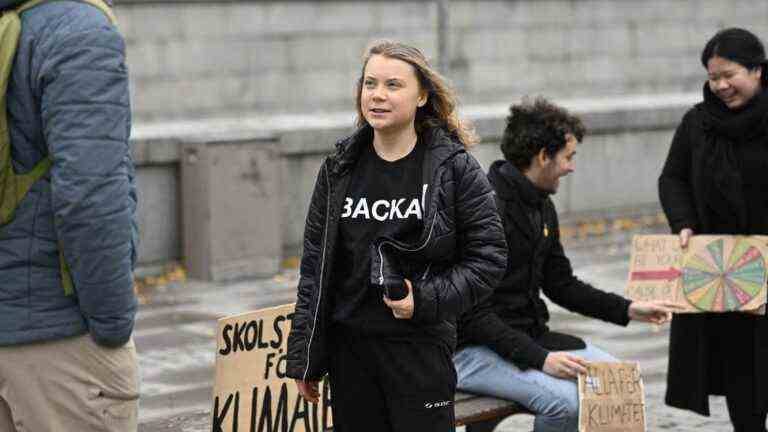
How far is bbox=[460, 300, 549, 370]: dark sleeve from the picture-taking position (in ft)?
18.3

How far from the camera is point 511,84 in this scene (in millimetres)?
18547

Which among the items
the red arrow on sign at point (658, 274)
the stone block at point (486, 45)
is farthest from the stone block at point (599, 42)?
the red arrow on sign at point (658, 274)

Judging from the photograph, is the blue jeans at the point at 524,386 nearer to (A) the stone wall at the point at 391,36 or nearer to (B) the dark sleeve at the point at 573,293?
(B) the dark sleeve at the point at 573,293

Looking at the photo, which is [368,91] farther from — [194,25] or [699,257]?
[194,25]

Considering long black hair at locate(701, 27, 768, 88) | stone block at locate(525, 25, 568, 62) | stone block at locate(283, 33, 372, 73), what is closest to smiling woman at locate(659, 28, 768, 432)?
long black hair at locate(701, 27, 768, 88)

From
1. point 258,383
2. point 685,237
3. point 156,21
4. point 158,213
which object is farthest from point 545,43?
point 258,383

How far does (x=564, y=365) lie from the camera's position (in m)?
5.57

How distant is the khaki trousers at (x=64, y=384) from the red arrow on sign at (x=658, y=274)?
2.79m

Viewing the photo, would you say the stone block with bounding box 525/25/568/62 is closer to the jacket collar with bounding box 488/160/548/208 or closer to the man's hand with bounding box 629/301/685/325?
the man's hand with bounding box 629/301/685/325

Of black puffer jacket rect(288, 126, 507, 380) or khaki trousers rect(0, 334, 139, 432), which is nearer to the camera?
khaki trousers rect(0, 334, 139, 432)

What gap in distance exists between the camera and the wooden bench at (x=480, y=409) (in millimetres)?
A: 5496

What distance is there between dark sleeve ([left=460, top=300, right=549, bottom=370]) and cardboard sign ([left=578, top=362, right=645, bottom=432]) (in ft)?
0.61

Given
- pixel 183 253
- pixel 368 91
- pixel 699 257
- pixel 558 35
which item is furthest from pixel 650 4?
pixel 368 91

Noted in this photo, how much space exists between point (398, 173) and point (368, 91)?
245 mm
